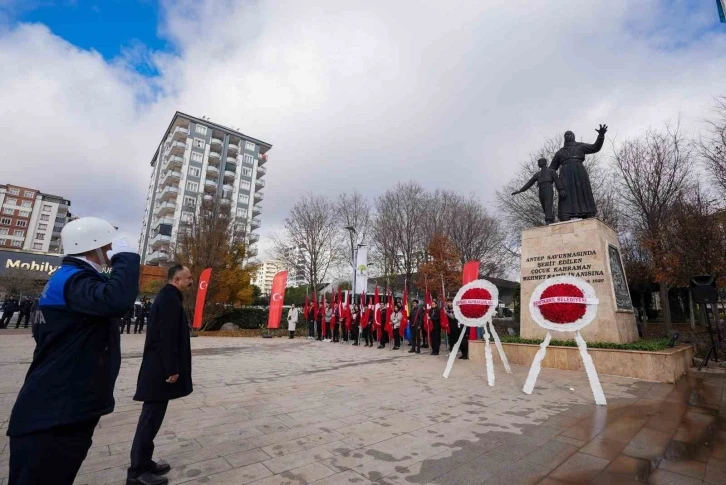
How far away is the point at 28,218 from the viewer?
74875mm

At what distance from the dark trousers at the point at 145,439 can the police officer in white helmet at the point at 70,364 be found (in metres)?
0.99

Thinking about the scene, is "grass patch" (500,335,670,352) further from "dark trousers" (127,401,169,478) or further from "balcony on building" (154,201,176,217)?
"balcony on building" (154,201,176,217)

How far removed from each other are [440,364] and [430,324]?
3332 mm

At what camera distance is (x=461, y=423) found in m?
4.69

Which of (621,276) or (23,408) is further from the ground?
(621,276)

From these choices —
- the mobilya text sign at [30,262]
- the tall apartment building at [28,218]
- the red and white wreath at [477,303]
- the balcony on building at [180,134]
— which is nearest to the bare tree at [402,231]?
the red and white wreath at [477,303]

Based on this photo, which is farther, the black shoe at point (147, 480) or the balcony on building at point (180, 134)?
the balcony on building at point (180, 134)

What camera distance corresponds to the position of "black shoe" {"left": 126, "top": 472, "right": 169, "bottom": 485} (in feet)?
9.36

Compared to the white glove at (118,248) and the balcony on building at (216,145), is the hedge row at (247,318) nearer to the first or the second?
the white glove at (118,248)

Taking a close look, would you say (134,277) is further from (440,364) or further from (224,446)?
(440,364)

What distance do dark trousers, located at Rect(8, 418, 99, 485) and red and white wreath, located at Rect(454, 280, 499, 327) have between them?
7.05 meters

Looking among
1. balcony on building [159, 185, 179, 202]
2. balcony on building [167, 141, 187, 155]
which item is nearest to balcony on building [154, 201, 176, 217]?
balcony on building [159, 185, 179, 202]

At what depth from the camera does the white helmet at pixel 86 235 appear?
2258mm

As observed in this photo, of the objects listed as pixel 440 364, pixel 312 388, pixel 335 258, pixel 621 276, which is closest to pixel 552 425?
pixel 312 388
